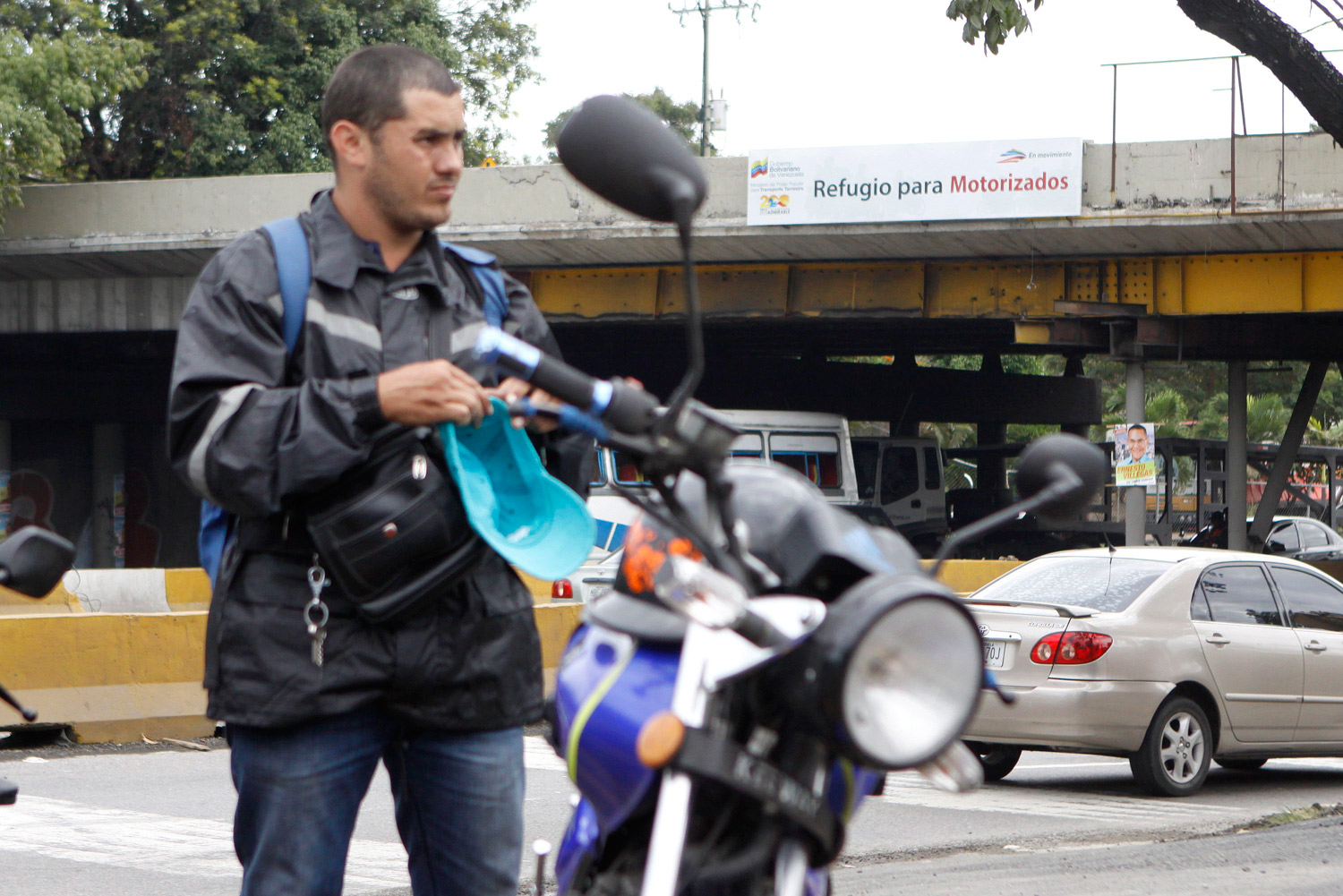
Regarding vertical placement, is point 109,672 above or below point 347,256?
below

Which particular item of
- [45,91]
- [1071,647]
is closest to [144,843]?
[1071,647]

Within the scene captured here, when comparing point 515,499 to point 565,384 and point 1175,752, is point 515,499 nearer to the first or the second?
point 565,384

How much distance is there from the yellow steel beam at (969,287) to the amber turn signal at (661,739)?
21860 millimetres

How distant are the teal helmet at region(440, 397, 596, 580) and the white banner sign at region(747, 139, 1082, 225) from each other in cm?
1900

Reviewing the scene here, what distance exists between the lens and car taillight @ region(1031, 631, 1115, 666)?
926 centimetres

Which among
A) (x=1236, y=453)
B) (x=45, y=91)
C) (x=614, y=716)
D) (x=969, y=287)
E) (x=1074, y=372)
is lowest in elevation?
(x=1236, y=453)

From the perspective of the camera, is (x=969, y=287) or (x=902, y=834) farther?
(x=969, y=287)

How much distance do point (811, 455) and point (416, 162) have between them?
2379 cm

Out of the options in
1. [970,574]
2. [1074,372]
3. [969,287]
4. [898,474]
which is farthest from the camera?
[1074,372]

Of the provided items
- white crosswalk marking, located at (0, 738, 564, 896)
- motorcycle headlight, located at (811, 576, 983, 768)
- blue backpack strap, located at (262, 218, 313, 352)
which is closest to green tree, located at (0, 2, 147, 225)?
white crosswalk marking, located at (0, 738, 564, 896)

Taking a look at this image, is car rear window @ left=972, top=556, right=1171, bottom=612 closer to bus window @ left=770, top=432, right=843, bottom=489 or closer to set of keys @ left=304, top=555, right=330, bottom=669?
set of keys @ left=304, top=555, right=330, bottom=669

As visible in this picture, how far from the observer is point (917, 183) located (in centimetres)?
2125

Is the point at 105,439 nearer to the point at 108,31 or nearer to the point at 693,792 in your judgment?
the point at 108,31

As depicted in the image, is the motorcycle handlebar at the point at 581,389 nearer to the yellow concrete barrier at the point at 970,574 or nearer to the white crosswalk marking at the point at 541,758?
the white crosswalk marking at the point at 541,758
